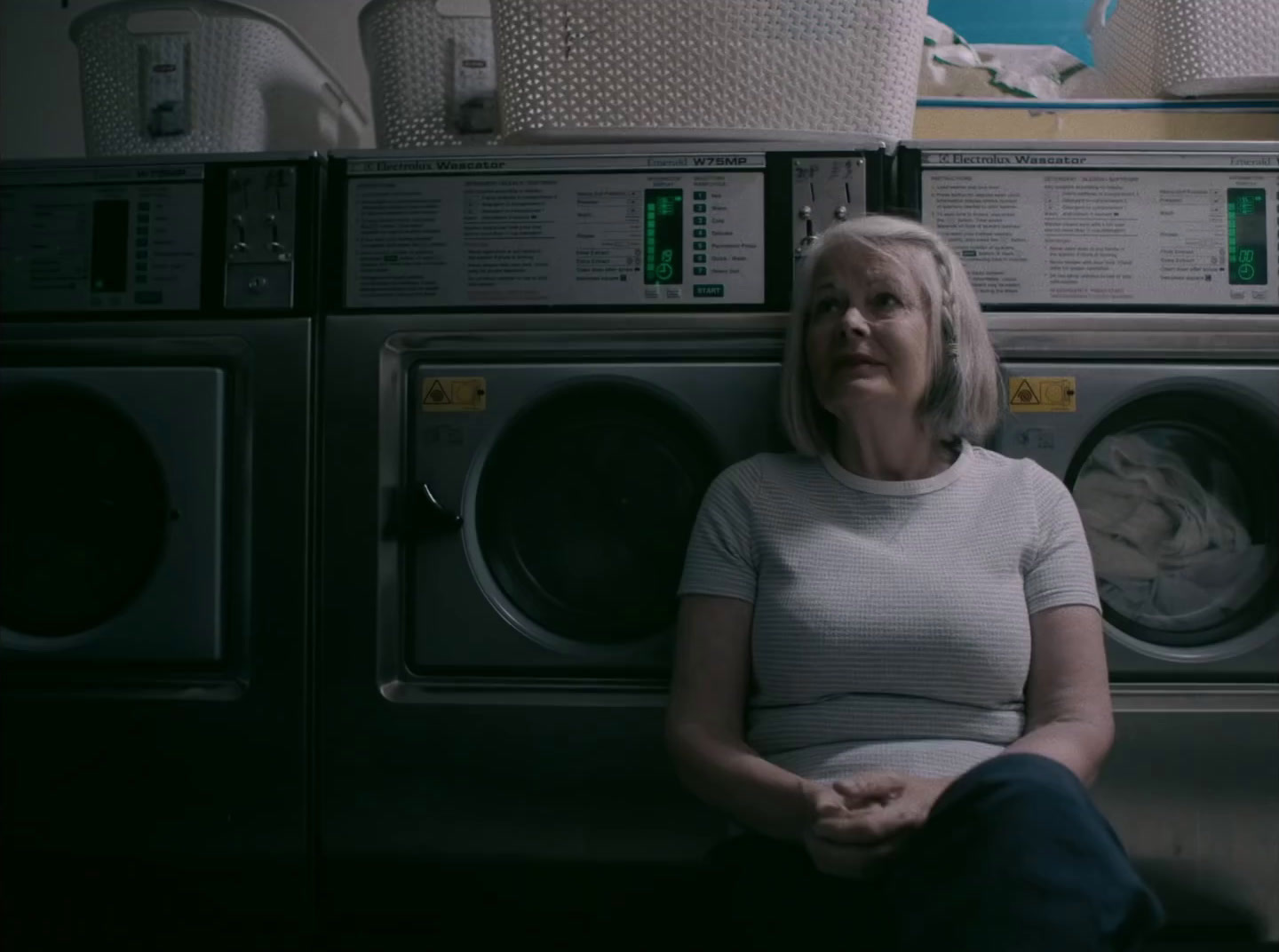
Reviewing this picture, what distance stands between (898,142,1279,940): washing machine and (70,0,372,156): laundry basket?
104 centimetres

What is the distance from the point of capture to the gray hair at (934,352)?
120cm

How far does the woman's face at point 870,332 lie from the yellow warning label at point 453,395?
49 cm

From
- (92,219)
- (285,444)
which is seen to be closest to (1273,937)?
(285,444)

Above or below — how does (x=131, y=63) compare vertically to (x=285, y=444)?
above

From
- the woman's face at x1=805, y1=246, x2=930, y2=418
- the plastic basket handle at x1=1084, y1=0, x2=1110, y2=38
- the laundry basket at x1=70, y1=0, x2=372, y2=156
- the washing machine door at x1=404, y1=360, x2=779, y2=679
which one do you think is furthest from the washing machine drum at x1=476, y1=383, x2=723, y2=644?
the plastic basket handle at x1=1084, y1=0, x2=1110, y2=38

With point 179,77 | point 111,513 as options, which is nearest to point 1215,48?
point 179,77

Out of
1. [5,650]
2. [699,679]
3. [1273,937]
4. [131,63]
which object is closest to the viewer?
[699,679]

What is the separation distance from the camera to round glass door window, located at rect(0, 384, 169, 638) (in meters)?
1.48

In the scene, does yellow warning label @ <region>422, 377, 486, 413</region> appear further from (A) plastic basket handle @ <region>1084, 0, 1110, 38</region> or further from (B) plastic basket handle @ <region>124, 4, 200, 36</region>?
(A) plastic basket handle @ <region>1084, 0, 1110, 38</region>

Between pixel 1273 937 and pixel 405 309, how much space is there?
151 centimetres

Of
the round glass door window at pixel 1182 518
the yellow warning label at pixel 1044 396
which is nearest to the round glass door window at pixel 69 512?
the yellow warning label at pixel 1044 396

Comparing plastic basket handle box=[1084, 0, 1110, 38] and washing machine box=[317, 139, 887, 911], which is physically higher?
plastic basket handle box=[1084, 0, 1110, 38]

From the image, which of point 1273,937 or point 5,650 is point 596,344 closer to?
point 5,650

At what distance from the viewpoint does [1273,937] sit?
135 centimetres
